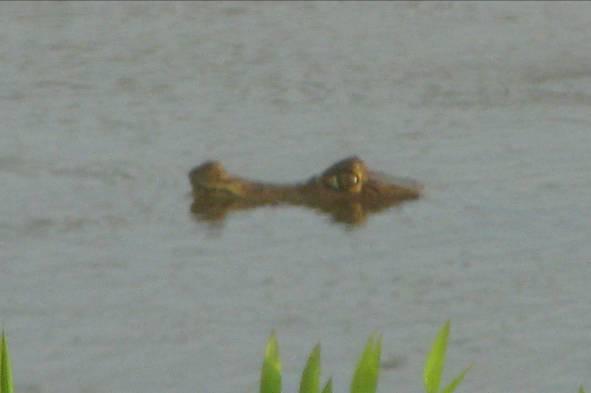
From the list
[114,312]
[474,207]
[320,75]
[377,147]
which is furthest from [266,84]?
[114,312]

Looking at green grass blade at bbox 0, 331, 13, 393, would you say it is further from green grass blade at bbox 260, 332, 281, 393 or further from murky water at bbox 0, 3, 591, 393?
murky water at bbox 0, 3, 591, 393

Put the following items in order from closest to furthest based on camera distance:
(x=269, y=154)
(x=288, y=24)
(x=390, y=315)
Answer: (x=390, y=315), (x=269, y=154), (x=288, y=24)

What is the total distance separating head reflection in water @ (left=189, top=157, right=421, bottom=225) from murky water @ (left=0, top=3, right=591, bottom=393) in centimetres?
9

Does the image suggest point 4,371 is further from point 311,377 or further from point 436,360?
point 436,360

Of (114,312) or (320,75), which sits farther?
(320,75)

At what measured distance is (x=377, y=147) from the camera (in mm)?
9469

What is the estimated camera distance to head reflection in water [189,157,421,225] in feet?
28.2

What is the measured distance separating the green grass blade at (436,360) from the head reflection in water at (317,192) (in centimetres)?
455

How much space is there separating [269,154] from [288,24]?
2.99 metres

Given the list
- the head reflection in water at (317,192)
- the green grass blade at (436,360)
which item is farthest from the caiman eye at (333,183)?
the green grass blade at (436,360)

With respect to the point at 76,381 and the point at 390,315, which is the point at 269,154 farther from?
the point at 76,381

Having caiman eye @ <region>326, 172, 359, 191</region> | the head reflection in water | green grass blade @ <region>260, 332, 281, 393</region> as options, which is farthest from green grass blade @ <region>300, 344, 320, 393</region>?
caiman eye @ <region>326, 172, 359, 191</region>

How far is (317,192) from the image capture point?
870cm

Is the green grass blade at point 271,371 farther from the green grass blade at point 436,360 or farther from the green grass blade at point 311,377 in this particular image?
the green grass blade at point 436,360
